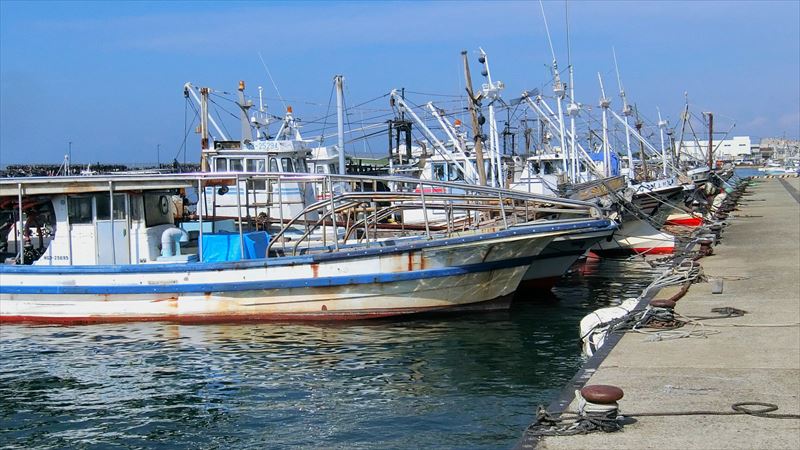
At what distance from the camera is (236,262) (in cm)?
1636

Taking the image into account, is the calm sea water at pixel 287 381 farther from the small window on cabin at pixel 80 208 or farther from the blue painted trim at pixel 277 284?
the small window on cabin at pixel 80 208

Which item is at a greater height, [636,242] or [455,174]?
[455,174]

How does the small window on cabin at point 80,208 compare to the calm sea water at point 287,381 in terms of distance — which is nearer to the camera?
the calm sea water at point 287,381

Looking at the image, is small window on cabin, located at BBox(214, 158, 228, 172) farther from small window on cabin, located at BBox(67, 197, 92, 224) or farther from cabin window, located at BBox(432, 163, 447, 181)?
cabin window, located at BBox(432, 163, 447, 181)

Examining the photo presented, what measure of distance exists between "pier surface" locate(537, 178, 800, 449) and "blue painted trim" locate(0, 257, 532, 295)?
3.75 meters

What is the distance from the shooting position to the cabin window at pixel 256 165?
2362cm

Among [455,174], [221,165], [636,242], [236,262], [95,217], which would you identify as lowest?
[636,242]

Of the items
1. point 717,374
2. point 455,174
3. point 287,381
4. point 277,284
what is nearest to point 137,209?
point 277,284

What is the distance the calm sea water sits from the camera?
9.86 meters

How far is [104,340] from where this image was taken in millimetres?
15570

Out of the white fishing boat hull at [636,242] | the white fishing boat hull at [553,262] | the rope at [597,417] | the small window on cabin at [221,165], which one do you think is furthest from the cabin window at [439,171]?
the rope at [597,417]

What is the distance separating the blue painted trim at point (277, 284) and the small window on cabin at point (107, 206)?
5.44 feet

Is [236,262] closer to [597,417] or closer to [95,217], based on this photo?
[95,217]

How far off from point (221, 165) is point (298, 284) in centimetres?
865
